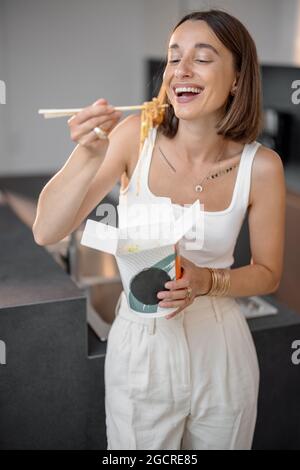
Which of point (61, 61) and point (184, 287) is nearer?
point (184, 287)

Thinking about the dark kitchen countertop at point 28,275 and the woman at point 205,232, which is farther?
the dark kitchen countertop at point 28,275

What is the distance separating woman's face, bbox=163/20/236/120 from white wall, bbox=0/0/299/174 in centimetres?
266

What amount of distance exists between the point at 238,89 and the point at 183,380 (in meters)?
0.54

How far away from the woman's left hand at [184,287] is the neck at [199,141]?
0.78 ft

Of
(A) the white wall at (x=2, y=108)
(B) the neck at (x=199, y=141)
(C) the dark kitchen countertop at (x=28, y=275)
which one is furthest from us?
(A) the white wall at (x=2, y=108)

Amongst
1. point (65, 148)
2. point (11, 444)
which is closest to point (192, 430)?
point (11, 444)

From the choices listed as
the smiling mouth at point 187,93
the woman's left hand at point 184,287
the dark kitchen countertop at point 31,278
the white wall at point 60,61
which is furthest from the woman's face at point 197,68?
the white wall at point 60,61

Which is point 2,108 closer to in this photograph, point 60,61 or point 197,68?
point 60,61

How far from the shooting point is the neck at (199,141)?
1074 millimetres

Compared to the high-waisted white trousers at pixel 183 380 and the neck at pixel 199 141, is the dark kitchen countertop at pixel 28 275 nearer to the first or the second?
the high-waisted white trousers at pixel 183 380

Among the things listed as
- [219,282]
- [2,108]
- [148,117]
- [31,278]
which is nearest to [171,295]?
[219,282]

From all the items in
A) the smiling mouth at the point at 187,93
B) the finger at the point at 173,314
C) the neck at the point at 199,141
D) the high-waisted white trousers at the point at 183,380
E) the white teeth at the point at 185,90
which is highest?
the white teeth at the point at 185,90

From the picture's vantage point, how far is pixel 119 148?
106 centimetres

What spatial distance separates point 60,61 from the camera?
150 inches
